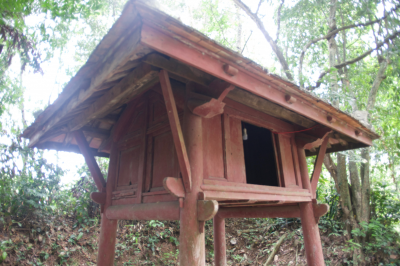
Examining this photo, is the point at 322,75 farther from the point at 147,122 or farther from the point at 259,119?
the point at 147,122

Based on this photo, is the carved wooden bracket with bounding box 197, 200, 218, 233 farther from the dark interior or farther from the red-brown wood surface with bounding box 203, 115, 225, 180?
the dark interior

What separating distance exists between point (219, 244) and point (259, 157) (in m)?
2.32

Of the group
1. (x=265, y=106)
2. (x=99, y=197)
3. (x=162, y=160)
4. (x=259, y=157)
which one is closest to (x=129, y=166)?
(x=99, y=197)

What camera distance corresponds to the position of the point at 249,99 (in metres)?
3.82

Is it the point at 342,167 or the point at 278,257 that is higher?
the point at 342,167

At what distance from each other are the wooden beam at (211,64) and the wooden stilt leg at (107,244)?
3302mm

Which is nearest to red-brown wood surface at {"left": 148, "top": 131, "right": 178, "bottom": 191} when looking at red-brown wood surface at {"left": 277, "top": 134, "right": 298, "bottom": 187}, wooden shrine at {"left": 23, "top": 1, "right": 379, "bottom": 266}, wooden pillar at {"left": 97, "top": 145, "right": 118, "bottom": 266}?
wooden shrine at {"left": 23, "top": 1, "right": 379, "bottom": 266}

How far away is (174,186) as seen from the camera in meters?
2.76

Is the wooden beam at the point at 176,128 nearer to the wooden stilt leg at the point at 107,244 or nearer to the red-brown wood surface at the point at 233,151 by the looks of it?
the red-brown wood surface at the point at 233,151

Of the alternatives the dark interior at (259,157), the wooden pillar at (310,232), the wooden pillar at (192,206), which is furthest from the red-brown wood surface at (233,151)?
the dark interior at (259,157)

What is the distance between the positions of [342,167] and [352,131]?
3210 mm

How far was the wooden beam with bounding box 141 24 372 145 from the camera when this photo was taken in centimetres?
204

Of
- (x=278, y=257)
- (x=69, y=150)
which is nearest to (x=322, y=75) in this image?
(x=278, y=257)

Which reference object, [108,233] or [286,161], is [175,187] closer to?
[108,233]
